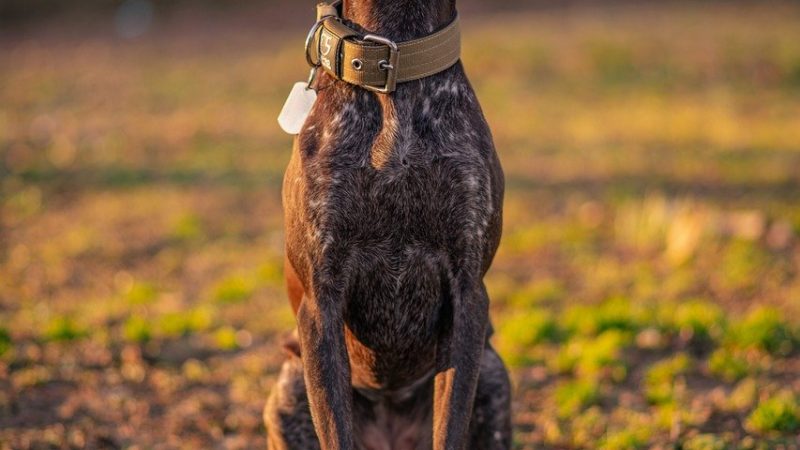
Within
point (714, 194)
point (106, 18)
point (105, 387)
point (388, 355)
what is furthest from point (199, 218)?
point (106, 18)

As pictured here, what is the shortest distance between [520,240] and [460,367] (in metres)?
4.94

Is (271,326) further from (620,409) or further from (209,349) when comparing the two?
(620,409)

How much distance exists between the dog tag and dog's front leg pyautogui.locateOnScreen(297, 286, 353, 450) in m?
0.61

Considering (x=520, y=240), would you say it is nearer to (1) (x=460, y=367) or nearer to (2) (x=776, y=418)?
(2) (x=776, y=418)

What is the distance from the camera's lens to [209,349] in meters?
6.59

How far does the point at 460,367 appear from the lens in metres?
3.70

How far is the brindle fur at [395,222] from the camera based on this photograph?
12.0ft

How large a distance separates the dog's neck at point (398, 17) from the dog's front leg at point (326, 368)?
97cm

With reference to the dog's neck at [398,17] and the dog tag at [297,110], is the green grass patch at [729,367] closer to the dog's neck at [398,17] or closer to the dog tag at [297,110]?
the dog's neck at [398,17]

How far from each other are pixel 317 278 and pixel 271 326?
3367 millimetres

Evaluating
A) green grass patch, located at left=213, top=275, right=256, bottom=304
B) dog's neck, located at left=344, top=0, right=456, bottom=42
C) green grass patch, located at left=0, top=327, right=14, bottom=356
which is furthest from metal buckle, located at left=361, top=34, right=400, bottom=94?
green grass patch, located at left=213, top=275, right=256, bottom=304

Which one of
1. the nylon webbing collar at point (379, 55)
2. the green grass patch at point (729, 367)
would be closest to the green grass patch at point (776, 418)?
the green grass patch at point (729, 367)

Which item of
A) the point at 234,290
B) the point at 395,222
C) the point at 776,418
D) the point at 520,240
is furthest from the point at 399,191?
the point at 520,240

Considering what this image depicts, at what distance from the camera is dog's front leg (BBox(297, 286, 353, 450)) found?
3670 millimetres
